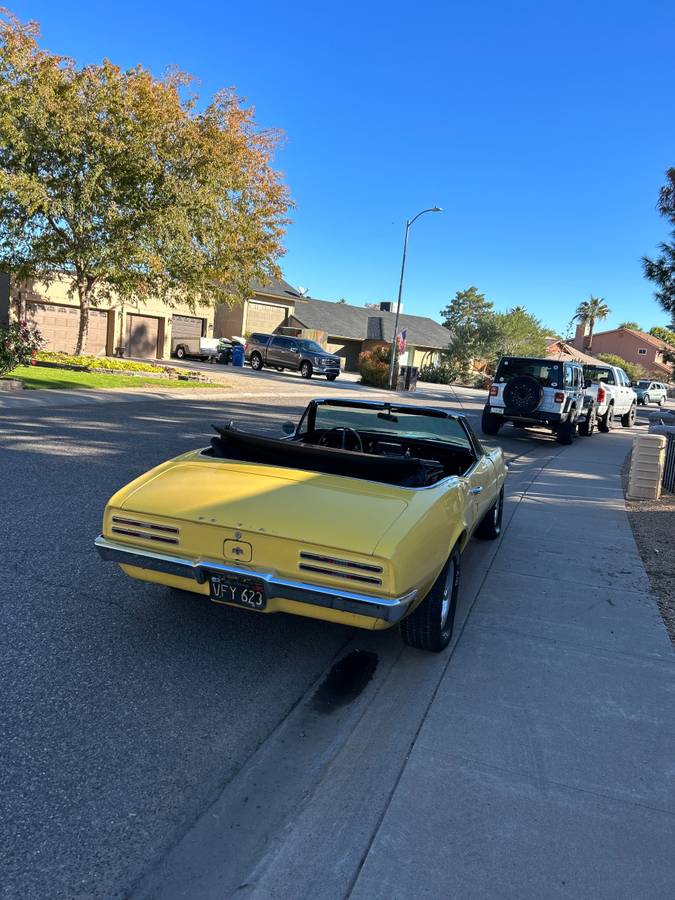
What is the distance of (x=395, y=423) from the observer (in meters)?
5.52

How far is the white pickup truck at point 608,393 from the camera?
766 inches

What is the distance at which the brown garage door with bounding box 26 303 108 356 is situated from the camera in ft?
91.7

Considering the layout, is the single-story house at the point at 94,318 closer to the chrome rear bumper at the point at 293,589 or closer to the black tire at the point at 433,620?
the chrome rear bumper at the point at 293,589

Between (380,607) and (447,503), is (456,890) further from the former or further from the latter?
(447,503)

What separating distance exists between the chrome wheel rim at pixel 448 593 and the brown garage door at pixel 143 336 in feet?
98.8

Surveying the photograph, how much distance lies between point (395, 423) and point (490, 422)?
11.6 m

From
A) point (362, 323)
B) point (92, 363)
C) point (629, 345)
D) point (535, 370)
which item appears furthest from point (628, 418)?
point (629, 345)

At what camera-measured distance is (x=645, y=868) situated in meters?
2.36

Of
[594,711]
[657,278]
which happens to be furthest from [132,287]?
[594,711]

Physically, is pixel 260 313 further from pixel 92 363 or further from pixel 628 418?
pixel 628 418

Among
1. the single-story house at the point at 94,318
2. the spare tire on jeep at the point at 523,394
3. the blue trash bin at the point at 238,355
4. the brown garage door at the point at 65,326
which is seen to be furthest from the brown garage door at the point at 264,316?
the spare tire on jeep at the point at 523,394

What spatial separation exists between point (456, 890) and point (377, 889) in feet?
0.85

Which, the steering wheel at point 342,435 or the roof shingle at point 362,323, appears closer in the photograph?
the steering wheel at point 342,435

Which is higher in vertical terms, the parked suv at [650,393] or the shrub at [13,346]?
the parked suv at [650,393]
